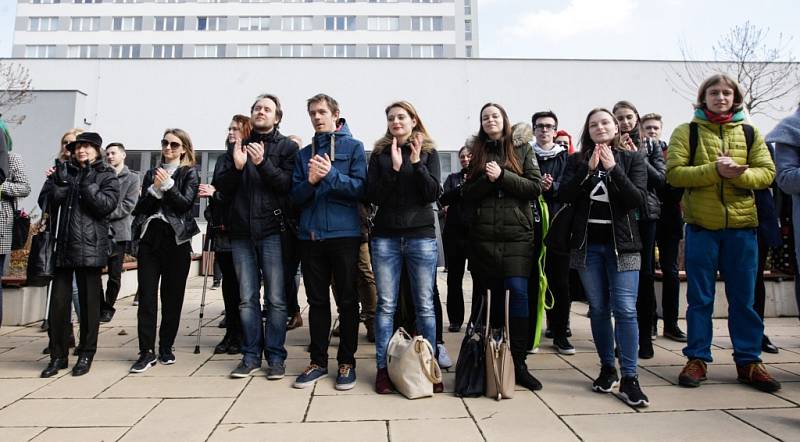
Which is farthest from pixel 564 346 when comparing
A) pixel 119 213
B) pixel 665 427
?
pixel 119 213

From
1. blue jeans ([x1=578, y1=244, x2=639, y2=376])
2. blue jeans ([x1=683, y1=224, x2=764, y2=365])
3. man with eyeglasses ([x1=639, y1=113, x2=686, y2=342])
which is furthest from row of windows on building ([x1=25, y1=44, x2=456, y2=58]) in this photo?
blue jeans ([x1=578, y1=244, x2=639, y2=376])

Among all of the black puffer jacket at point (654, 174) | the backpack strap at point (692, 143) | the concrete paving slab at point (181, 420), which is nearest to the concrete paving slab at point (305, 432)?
the concrete paving slab at point (181, 420)

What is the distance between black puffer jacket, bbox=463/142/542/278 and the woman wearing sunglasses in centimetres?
216

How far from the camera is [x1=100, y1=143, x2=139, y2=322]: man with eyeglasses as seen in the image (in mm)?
4980

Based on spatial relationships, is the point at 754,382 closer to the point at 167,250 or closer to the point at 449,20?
the point at 167,250

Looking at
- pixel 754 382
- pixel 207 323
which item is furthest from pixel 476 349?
pixel 207 323

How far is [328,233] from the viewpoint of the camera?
340cm

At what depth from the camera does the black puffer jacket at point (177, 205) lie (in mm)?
3879

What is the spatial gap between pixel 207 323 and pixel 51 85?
15.8m

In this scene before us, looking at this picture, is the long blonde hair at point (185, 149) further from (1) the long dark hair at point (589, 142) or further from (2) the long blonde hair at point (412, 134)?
(1) the long dark hair at point (589, 142)

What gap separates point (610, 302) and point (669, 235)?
5.29ft

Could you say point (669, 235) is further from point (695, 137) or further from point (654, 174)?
Result: point (695, 137)

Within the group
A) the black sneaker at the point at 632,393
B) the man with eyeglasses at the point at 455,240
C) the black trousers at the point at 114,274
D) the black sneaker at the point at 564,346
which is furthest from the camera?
the black trousers at the point at 114,274

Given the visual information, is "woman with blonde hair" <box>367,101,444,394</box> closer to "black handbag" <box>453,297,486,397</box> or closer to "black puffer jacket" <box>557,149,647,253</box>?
"black handbag" <box>453,297,486,397</box>
